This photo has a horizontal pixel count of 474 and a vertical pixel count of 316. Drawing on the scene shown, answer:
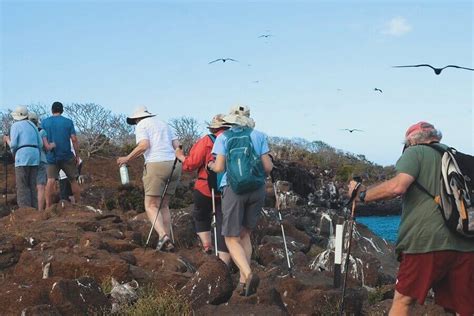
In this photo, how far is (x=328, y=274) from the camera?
9.05 meters

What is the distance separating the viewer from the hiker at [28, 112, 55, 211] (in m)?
12.2

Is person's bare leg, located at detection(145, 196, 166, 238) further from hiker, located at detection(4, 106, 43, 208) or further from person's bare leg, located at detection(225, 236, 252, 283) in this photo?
hiker, located at detection(4, 106, 43, 208)

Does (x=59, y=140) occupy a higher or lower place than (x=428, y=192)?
higher

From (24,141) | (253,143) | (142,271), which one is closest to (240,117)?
(253,143)

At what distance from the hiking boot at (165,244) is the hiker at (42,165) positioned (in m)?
3.64

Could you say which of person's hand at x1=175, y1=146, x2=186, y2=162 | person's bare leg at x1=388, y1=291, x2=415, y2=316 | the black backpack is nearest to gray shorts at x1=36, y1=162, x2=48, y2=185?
person's hand at x1=175, y1=146, x2=186, y2=162

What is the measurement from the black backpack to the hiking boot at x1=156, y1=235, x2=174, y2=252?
4706 mm

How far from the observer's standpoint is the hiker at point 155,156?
9211 millimetres

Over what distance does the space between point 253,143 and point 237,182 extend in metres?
0.48

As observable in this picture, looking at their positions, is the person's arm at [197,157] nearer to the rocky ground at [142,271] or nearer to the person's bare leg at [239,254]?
the rocky ground at [142,271]

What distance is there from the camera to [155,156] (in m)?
9.30

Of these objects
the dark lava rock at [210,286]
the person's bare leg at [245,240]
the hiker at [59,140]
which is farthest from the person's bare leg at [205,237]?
the hiker at [59,140]

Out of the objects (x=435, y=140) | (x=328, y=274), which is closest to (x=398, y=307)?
(x=435, y=140)

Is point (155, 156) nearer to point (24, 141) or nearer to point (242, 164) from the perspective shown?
point (242, 164)
